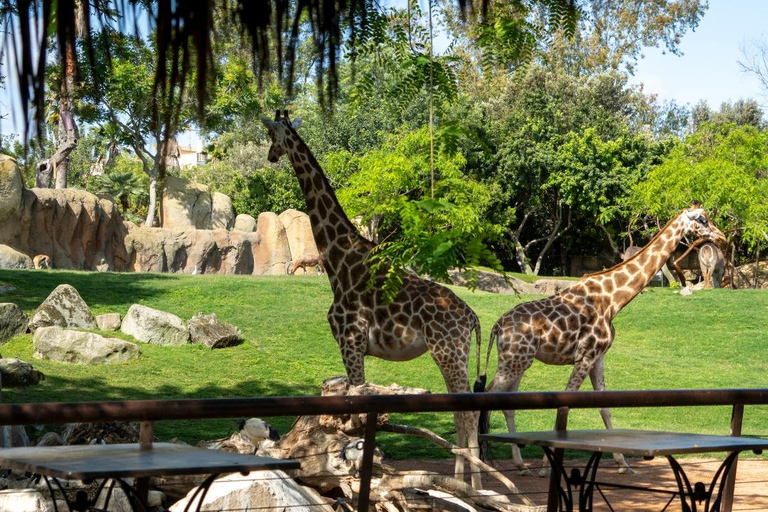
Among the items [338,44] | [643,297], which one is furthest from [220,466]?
[643,297]

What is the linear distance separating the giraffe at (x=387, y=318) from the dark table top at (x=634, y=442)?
3.98 m

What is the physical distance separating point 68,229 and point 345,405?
21.3 meters

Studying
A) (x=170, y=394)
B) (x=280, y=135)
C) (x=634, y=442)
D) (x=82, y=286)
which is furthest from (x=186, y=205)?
(x=634, y=442)

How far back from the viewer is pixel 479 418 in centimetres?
861

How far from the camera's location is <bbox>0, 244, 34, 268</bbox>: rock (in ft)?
67.1

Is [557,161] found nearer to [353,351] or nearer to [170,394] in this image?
[170,394]

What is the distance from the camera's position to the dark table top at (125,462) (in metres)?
2.45

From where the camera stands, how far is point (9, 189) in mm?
20078

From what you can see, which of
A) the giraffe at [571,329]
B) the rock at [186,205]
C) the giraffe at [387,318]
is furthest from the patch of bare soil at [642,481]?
the rock at [186,205]

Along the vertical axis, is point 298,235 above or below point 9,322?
above

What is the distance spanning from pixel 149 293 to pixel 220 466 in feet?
50.1

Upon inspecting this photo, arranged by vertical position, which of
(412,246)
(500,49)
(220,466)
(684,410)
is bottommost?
(684,410)

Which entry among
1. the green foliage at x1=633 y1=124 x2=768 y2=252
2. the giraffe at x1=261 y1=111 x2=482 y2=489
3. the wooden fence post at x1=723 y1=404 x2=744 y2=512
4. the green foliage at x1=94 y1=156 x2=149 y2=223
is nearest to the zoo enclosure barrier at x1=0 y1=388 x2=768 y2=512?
the wooden fence post at x1=723 y1=404 x2=744 y2=512

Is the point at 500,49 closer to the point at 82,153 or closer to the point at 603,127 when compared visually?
the point at 603,127
